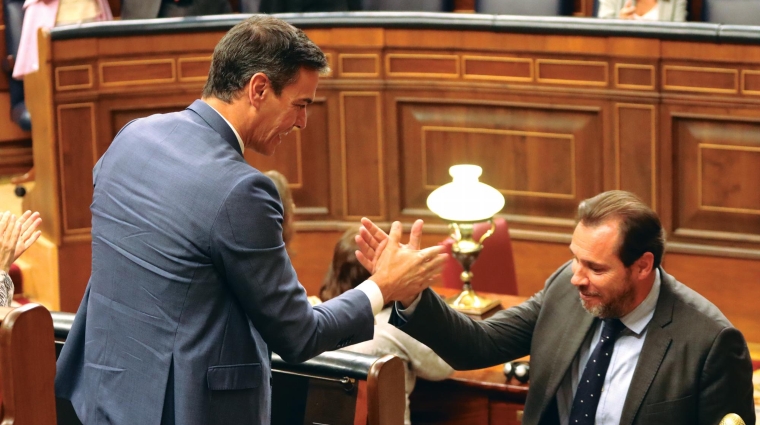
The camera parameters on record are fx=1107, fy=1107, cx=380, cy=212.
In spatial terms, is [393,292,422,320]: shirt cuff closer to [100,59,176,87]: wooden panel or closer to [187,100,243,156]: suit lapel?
[187,100,243,156]: suit lapel

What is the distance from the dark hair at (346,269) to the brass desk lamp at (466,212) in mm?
506

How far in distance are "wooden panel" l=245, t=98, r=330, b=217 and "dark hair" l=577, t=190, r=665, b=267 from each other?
10.0ft

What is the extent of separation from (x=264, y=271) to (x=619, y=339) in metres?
1.00

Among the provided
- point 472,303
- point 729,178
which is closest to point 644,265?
point 472,303

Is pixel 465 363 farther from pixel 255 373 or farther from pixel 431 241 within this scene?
pixel 431 241

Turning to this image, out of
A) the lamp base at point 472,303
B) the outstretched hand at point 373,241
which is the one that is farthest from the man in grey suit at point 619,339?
the lamp base at point 472,303

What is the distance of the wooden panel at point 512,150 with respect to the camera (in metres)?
5.04

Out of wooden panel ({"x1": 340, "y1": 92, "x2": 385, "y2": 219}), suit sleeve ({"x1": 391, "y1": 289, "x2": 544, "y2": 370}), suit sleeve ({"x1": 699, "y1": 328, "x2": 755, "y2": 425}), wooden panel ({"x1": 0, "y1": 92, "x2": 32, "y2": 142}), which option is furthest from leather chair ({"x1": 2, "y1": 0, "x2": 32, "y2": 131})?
suit sleeve ({"x1": 699, "y1": 328, "x2": 755, "y2": 425})

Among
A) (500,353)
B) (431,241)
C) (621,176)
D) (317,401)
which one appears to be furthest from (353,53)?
(317,401)

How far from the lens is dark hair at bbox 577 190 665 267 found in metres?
2.48

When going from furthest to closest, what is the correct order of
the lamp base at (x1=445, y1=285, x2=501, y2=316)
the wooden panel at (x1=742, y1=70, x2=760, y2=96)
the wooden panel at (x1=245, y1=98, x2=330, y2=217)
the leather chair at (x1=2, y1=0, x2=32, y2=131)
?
the leather chair at (x1=2, y1=0, x2=32, y2=131) → the wooden panel at (x1=245, y1=98, x2=330, y2=217) → the wooden panel at (x1=742, y1=70, x2=760, y2=96) → the lamp base at (x1=445, y1=285, x2=501, y2=316)

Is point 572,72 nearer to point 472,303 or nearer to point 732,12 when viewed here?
point 732,12

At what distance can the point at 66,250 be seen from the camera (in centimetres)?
512

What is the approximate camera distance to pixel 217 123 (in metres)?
2.02
